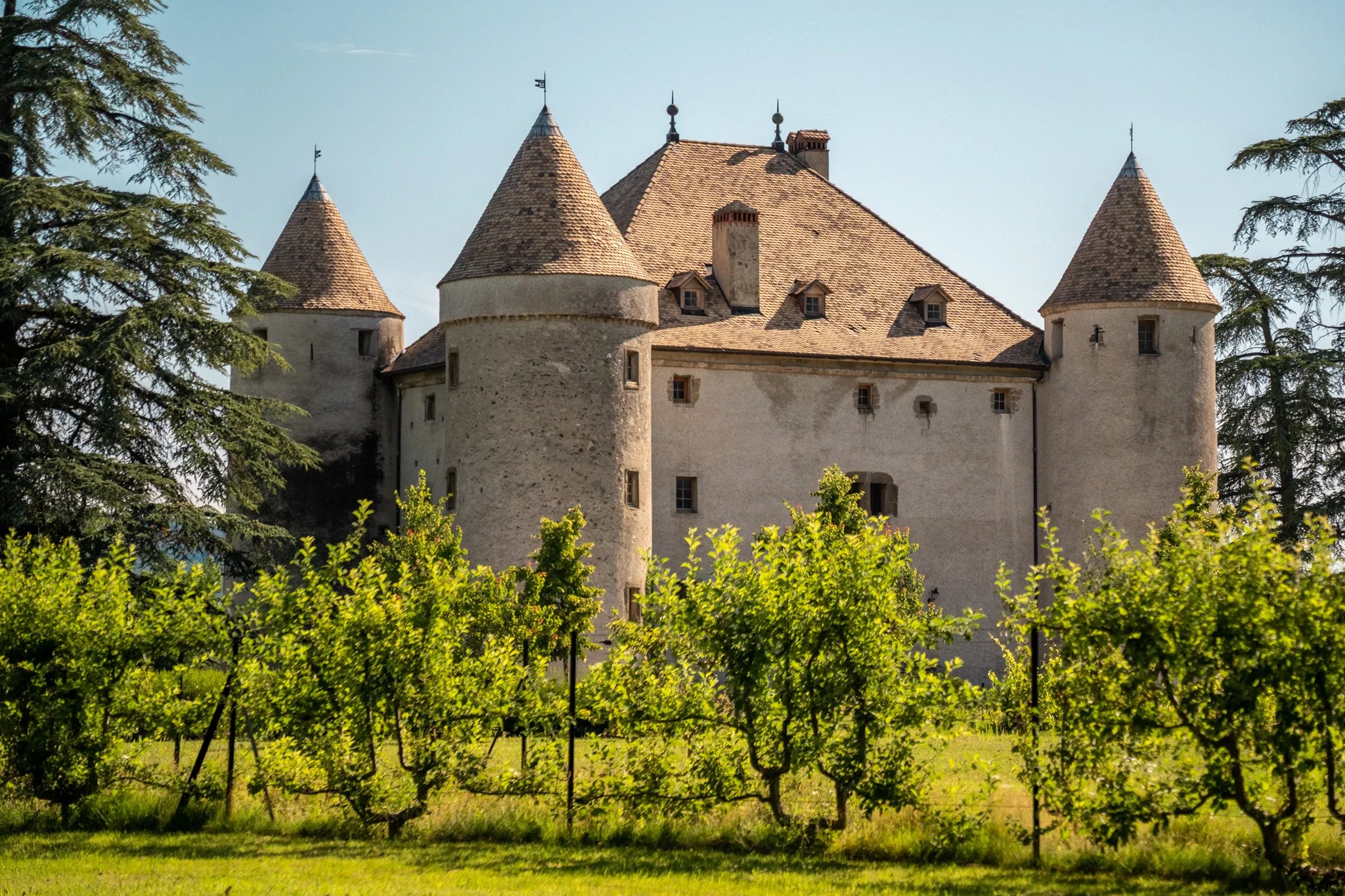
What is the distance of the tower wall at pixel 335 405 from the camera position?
42.8m

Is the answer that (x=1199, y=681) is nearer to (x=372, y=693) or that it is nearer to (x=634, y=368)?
(x=372, y=693)

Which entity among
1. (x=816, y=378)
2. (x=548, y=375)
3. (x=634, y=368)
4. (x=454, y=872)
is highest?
(x=816, y=378)

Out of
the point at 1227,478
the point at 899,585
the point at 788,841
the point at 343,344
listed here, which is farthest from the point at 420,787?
the point at 1227,478

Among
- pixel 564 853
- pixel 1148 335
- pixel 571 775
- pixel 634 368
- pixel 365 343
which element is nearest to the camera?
pixel 564 853

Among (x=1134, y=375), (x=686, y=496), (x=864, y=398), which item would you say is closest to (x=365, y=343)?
(x=686, y=496)

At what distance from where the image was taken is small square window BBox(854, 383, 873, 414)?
42.8 metres

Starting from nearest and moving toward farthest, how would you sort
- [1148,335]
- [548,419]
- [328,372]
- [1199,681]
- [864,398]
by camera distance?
[1199,681] < [548,419] < [1148,335] < [864,398] < [328,372]

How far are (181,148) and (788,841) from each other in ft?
66.0

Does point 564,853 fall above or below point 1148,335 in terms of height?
below

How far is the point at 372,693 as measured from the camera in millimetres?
20266

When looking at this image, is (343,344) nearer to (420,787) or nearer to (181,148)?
(181,148)

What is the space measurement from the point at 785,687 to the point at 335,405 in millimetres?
25693

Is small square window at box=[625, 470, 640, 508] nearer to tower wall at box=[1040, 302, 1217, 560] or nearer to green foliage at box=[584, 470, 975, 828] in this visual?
tower wall at box=[1040, 302, 1217, 560]

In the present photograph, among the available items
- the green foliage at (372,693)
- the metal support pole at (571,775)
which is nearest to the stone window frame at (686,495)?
the green foliage at (372,693)
